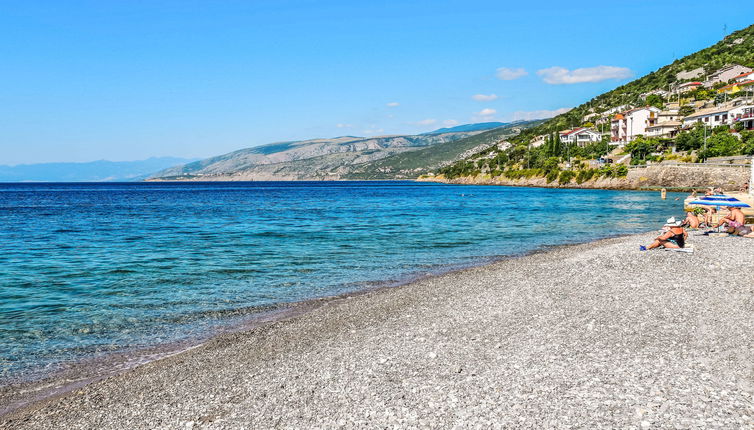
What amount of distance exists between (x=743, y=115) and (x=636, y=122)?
101ft

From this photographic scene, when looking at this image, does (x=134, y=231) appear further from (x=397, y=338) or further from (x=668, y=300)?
(x=668, y=300)

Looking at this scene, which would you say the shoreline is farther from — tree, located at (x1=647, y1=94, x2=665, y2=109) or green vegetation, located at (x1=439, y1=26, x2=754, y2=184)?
tree, located at (x1=647, y1=94, x2=665, y2=109)

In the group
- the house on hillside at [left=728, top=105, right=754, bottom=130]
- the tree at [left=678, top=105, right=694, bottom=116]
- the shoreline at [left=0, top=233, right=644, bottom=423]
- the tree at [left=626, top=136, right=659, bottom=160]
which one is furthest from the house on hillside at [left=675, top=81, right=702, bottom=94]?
the shoreline at [left=0, top=233, right=644, bottom=423]

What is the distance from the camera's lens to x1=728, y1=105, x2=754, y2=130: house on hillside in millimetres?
103875

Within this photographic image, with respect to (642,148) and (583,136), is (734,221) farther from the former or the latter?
(583,136)

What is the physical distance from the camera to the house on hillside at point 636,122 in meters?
137

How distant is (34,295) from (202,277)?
212 inches

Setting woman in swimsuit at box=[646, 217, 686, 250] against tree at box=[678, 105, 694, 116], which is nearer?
woman in swimsuit at box=[646, 217, 686, 250]

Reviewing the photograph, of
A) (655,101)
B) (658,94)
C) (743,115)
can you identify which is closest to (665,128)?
(743,115)

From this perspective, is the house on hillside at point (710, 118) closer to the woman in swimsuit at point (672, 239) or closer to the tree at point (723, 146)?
the tree at point (723, 146)

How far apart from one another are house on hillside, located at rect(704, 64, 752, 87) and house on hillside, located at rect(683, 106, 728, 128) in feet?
159

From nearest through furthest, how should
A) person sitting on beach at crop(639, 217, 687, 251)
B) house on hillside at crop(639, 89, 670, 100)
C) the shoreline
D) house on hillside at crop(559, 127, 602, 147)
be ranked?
the shoreline, person sitting on beach at crop(639, 217, 687, 251), house on hillside at crop(559, 127, 602, 147), house on hillside at crop(639, 89, 670, 100)

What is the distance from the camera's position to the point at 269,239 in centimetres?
3219

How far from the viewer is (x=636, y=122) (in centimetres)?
13938
